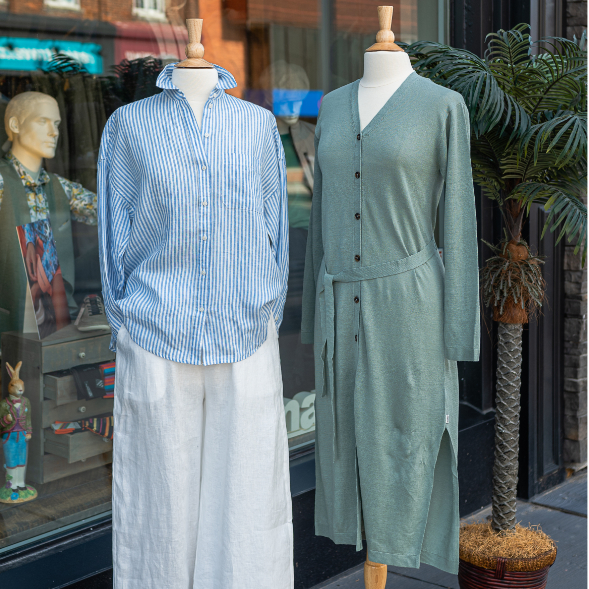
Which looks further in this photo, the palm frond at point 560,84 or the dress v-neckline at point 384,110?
the palm frond at point 560,84

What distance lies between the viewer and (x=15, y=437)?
96.3 inches

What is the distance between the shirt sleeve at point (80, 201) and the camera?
256 centimetres

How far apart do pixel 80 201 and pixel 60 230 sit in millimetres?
117

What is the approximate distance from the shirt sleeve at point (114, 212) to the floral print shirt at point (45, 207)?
0.58 metres

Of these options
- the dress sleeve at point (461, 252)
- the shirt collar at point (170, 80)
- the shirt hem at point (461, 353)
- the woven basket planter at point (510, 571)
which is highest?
the shirt collar at point (170, 80)

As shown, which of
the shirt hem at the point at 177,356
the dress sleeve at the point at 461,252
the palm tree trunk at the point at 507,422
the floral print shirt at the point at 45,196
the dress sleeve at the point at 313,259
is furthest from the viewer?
the palm tree trunk at the point at 507,422

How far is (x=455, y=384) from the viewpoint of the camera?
2223 mm

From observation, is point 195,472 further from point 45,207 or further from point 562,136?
point 562,136

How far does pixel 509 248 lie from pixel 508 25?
139cm

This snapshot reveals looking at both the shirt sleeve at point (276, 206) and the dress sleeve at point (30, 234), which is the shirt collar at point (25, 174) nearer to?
the dress sleeve at point (30, 234)

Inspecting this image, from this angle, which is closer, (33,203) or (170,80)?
(170,80)

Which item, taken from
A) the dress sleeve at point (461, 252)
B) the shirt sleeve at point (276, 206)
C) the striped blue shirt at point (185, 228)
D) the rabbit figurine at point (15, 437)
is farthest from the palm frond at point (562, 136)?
the rabbit figurine at point (15, 437)

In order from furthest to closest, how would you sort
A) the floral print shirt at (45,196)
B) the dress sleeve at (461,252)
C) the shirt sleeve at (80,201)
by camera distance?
the shirt sleeve at (80,201) → the floral print shirt at (45,196) → the dress sleeve at (461,252)

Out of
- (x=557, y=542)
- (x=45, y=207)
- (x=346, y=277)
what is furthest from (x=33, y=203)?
(x=557, y=542)
